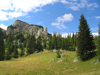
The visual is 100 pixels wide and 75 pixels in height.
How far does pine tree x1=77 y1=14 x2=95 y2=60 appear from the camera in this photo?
88.6ft

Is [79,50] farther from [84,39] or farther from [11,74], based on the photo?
[11,74]

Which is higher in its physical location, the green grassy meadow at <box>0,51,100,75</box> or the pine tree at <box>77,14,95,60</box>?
the pine tree at <box>77,14,95,60</box>

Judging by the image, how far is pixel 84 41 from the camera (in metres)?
27.1

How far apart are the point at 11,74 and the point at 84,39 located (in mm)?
25928

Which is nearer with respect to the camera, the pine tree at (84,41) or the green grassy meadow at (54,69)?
the green grassy meadow at (54,69)

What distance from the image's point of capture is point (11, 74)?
53.6 ft

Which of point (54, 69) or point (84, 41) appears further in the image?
point (84, 41)

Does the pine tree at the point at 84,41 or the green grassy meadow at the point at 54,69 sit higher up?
the pine tree at the point at 84,41

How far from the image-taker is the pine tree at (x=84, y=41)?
27000 mm

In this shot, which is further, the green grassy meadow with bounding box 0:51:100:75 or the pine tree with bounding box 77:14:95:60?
the pine tree with bounding box 77:14:95:60

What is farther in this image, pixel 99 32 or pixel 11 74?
pixel 99 32

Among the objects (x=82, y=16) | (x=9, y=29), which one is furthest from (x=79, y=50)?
(x=9, y=29)

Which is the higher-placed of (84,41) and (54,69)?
(84,41)

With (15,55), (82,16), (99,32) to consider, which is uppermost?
(82,16)
